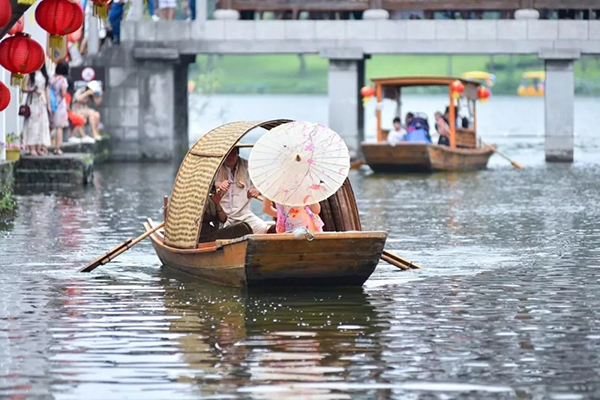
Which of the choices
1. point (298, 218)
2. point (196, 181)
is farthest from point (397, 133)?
point (298, 218)

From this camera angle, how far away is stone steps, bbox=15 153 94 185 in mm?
26625

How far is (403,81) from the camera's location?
3459 cm

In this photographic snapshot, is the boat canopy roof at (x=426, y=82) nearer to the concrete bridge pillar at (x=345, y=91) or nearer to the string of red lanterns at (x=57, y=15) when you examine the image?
the concrete bridge pillar at (x=345, y=91)

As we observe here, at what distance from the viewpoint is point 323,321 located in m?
12.1

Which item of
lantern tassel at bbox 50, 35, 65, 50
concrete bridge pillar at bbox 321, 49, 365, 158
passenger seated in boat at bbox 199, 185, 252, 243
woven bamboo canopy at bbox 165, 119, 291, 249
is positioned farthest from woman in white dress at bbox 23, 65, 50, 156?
passenger seated in boat at bbox 199, 185, 252, 243

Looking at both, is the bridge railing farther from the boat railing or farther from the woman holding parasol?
the woman holding parasol

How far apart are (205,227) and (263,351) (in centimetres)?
444

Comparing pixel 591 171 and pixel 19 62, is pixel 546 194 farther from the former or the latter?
pixel 19 62

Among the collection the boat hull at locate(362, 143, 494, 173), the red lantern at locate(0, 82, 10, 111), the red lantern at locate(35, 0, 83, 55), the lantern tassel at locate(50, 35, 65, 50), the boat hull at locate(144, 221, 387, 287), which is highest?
the red lantern at locate(35, 0, 83, 55)

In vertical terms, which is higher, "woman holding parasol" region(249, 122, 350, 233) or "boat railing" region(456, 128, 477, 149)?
"woman holding parasol" region(249, 122, 350, 233)

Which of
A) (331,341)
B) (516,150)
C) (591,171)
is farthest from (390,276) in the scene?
(516,150)

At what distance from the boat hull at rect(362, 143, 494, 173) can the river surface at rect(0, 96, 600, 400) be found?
1042cm

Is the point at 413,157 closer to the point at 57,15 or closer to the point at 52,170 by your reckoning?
the point at 52,170

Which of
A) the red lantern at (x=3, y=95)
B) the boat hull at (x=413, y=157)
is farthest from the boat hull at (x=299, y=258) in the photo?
the boat hull at (x=413, y=157)
